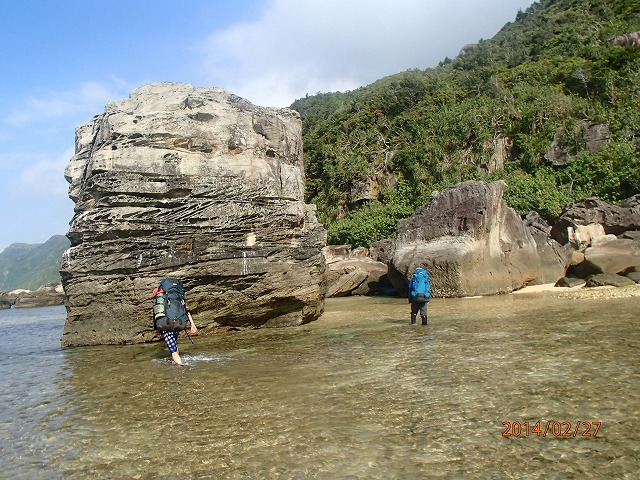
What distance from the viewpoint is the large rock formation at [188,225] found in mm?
10461

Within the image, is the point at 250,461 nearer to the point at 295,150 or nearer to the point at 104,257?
the point at 104,257

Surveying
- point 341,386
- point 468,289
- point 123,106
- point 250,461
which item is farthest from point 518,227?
point 250,461

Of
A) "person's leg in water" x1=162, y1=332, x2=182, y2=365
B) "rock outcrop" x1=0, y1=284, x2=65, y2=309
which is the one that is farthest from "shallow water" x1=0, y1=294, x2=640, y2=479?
"rock outcrop" x1=0, y1=284, x2=65, y2=309

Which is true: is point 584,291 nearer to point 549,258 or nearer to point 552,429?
point 549,258

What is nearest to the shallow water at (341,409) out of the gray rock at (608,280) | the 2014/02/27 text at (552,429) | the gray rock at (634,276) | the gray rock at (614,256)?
the 2014/02/27 text at (552,429)

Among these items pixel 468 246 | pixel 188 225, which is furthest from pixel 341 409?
pixel 468 246

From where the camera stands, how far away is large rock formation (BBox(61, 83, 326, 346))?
10.5m

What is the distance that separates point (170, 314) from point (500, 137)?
38686mm

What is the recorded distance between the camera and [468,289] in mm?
16969

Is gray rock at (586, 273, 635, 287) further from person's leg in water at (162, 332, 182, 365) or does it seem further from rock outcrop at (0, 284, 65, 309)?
rock outcrop at (0, 284, 65, 309)

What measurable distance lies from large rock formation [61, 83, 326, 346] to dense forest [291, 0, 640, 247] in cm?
2475

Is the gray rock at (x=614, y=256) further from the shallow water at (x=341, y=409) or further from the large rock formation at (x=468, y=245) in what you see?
the shallow water at (x=341, y=409)

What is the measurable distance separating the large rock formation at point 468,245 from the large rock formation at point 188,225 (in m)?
5.98

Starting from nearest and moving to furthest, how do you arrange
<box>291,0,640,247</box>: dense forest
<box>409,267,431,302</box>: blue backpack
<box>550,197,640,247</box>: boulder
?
1. <box>409,267,431,302</box>: blue backpack
2. <box>550,197,640,247</box>: boulder
3. <box>291,0,640,247</box>: dense forest
